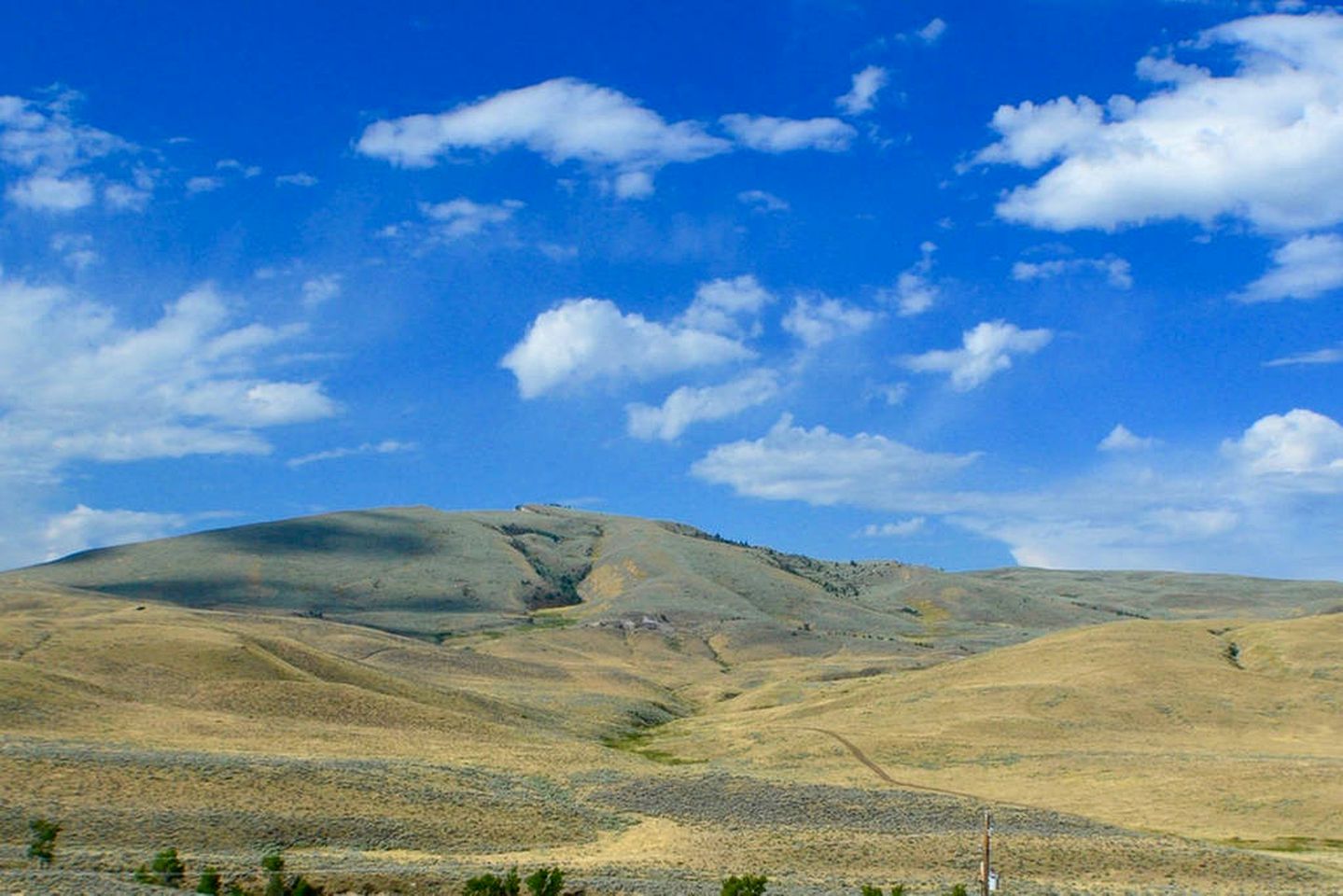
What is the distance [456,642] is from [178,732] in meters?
83.3

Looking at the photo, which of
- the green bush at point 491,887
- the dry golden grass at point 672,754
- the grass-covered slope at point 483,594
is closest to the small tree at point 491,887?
the green bush at point 491,887

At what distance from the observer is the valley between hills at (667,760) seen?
3831 centimetres

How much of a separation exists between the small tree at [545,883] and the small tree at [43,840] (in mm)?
12515

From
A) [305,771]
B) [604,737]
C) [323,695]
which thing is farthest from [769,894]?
[604,737]

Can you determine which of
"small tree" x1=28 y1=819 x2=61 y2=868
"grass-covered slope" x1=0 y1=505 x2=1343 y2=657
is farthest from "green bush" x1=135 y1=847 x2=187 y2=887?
"grass-covered slope" x1=0 y1=505 x2=1343 y2=657

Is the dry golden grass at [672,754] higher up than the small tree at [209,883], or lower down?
higher up

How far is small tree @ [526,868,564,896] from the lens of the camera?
1268 inches

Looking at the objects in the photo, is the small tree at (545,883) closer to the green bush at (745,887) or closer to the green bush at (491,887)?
the green bush at (491,887)

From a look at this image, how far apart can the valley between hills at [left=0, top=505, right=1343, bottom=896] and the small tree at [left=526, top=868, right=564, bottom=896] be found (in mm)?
1520

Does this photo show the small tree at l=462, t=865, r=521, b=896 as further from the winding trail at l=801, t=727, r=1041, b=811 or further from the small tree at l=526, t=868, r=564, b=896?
the winding trail at l=801, t=727, r=1041, b=811

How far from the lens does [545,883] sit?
32.8 meters

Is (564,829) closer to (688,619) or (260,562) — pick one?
(688,619)

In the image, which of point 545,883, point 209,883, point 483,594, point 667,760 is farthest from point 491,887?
point 483,594

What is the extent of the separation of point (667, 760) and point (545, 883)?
36.2m
